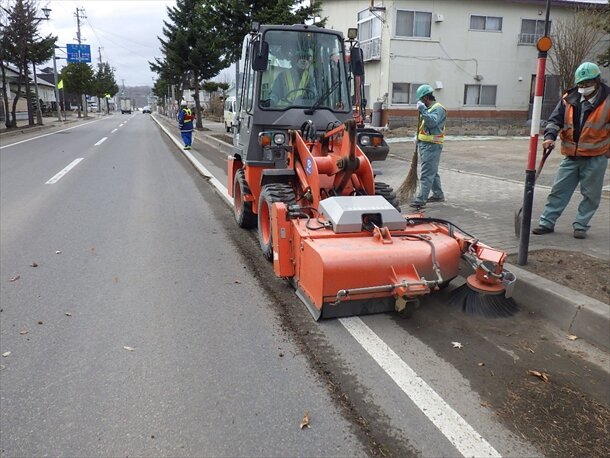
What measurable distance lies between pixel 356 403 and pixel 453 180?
871 cm

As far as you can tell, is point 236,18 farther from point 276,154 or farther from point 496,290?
point 496,290

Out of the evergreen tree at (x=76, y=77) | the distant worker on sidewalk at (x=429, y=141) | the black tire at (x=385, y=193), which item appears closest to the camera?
the black tire at (x=385, y=193)

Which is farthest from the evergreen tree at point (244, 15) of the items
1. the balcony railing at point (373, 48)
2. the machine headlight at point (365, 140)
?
the machine headlight at point (365, 140)

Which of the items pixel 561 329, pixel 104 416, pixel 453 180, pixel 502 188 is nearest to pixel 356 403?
pixel 104 416

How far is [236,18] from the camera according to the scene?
17438 mm

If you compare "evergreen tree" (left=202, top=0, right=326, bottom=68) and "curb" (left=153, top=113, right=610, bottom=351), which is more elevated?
"evergreen tree" (left=202, top=0, right=326, bottom=68)

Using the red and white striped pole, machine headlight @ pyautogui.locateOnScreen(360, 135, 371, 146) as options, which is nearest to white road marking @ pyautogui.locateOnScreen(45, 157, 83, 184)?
machine headlight @ pyautogui.locateOnScreen(360, 135, 371, 146)

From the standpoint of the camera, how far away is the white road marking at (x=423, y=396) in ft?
8.79

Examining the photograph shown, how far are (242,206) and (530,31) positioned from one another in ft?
78.6

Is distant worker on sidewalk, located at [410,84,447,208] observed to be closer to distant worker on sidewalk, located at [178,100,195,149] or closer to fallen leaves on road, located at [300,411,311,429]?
fallen leaves on road, located at [300,411,311,429]

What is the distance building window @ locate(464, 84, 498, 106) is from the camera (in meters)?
25.0

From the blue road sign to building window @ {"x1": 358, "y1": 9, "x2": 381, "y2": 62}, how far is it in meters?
31.7

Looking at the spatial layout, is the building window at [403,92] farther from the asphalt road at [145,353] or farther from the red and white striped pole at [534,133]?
the red and white striped pole at [534,133]

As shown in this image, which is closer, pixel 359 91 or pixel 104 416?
pixel 104 416
